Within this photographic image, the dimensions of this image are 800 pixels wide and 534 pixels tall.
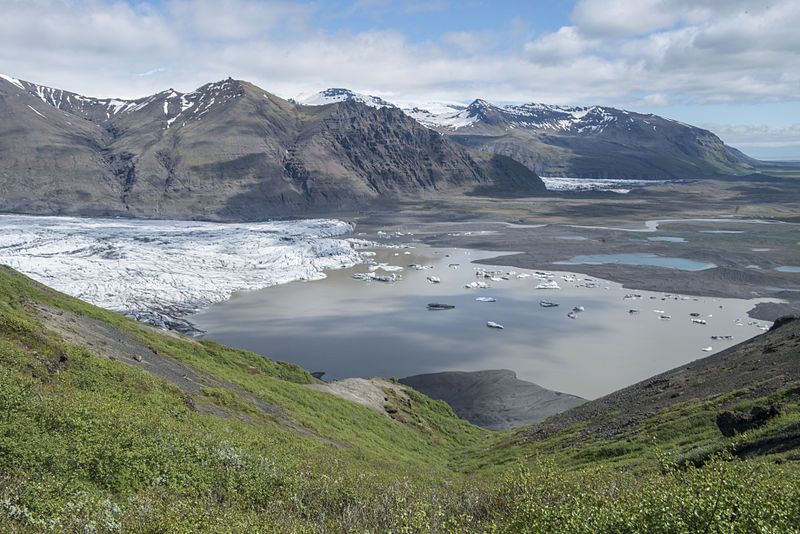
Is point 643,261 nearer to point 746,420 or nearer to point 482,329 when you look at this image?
point 482,329

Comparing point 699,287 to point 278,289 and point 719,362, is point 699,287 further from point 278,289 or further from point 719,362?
point 278,289

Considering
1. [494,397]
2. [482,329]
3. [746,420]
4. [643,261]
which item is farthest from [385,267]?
[746,420]

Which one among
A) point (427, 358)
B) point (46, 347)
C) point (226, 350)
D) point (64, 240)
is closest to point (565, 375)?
point (427, 358)

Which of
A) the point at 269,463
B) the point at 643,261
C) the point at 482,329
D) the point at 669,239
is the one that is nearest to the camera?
the point at 269,463

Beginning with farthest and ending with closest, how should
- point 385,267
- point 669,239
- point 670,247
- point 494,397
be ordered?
point 669,239
point 670,247
point 385,267
point 494,397

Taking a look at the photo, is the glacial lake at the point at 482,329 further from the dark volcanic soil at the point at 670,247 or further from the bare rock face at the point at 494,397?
the dark volcanic soil at the point at 670,247

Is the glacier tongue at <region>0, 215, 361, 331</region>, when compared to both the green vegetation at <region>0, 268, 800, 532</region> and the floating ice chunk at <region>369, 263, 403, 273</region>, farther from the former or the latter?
the green vegetation at <region>0, 268, 800, 532</region>

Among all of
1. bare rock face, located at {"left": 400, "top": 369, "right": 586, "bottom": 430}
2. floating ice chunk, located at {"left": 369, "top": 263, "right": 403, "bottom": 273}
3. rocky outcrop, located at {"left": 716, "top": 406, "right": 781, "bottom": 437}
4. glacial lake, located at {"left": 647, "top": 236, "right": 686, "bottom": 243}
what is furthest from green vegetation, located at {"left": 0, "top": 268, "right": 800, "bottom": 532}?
glacial lake, located at {"left": 647, "top": 236, "right": 686, "bottom": 243}
